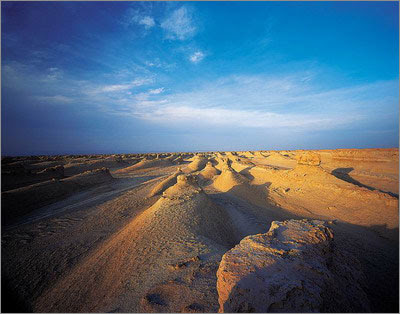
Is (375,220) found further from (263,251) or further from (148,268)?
(148,268)

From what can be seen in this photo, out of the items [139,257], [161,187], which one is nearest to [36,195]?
[161,187]

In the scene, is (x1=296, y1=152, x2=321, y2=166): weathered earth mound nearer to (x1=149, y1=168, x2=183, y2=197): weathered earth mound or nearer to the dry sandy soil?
the dry sandy soil

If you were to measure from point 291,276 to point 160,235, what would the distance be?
4.67 metres

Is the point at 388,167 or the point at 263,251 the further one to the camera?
the point at 388,167

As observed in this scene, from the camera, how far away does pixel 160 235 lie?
249 inches

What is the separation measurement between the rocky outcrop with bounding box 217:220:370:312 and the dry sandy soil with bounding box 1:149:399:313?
499 millimetres

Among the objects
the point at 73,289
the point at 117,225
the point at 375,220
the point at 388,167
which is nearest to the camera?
the point at 73,289

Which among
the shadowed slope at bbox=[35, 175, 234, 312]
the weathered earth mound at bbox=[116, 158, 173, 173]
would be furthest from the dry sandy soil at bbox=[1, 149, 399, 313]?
the weathered earth mound at bbox=[116, 158, 173, 173]

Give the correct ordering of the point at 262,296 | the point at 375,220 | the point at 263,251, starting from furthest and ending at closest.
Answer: the point at 375,220 → the point at 263,251 → the point at 262,296

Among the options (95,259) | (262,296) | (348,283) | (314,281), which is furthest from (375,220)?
(95,259)

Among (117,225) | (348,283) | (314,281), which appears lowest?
(117,225)

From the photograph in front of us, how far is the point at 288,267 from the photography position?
290cm

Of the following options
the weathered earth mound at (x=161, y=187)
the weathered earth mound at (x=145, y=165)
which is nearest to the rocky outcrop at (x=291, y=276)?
the weathered earth mound at (x=161, y=187)

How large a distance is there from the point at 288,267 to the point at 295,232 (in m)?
1.22
